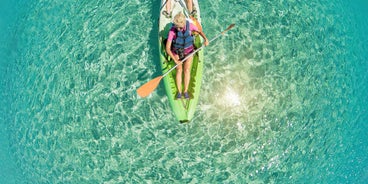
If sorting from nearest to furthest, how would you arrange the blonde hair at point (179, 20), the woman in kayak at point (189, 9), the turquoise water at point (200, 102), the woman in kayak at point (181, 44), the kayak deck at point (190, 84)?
the blonde hair at point (179, 20) < the woman in kayak at point (181, 44) < the kayak deck at point (190, 84) < the turquoise water at point (200, 102) < the woman in kayak at point (189, 9)

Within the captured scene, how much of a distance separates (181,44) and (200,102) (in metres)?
1.27

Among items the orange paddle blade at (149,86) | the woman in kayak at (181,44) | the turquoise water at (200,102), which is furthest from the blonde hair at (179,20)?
the turquoise water at (200,102)

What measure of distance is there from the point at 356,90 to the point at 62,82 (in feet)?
19.4

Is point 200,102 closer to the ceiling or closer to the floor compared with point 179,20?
closer to the floor

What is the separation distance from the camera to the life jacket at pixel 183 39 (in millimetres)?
5332

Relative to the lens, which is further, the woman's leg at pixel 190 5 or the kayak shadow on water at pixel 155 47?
the woman's leg at pixel 190 5

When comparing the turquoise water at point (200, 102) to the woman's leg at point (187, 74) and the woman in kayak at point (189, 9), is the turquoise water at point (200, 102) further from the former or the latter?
the woman's leg at point (187, 74)

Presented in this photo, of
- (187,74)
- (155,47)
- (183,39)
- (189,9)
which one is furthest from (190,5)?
(187,74)

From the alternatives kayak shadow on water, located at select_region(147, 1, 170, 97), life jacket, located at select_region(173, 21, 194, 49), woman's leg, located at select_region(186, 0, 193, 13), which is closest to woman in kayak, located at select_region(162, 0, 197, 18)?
woman's leg, located at select_region(186, 0, 193, 13)

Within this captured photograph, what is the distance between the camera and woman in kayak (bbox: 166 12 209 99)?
5.28 metres

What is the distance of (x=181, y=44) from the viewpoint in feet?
17.8

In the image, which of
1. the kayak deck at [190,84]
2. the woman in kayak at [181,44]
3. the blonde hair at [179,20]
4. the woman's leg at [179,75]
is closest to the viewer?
the blonde hair at [179,20]

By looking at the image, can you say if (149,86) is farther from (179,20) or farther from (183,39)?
(179,20)

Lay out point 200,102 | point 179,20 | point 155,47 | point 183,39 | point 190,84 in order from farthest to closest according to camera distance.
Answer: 1. point 155,47
2. point 200,102
3. point 190,84
4. point 183,39
5. point 179,20
